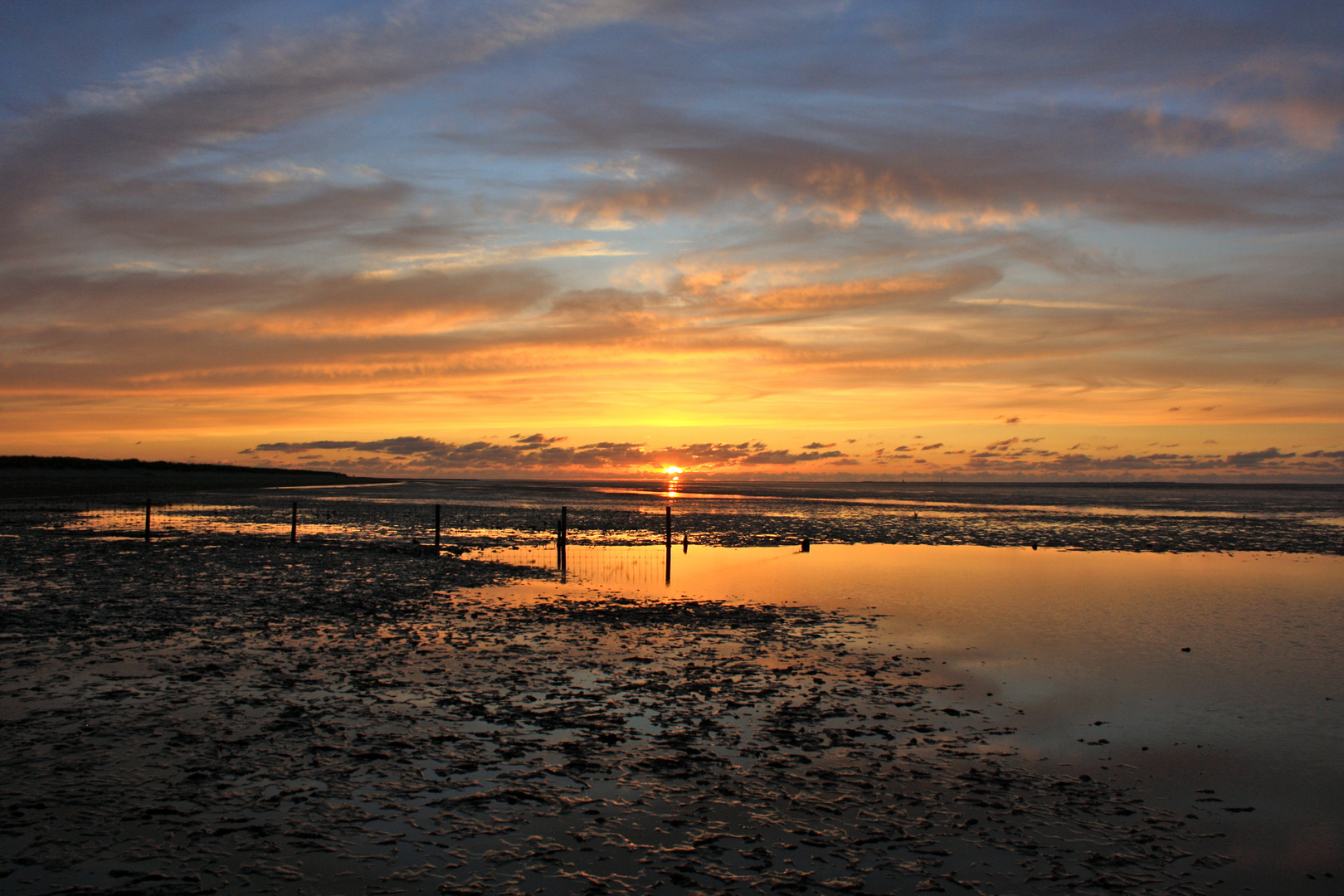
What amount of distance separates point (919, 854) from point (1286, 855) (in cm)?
312

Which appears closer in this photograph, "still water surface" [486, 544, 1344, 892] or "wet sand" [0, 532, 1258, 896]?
"wet sand" [0, 532, 1258, 896]

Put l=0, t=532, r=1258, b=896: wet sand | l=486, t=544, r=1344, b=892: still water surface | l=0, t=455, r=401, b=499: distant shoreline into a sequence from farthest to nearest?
l=0, t=455, r=401, b=499: distant shoreline → l=486, t=544, r=1344, b=892: still water surface → l=0, t=532, r=1258, b=896: wet sand

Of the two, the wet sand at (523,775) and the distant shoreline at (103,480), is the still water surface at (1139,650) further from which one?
the distant shoreline at (103,480)

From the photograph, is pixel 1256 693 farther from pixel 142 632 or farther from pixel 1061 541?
pixel 1061 541

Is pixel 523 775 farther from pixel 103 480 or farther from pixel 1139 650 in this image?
pixel 103 480

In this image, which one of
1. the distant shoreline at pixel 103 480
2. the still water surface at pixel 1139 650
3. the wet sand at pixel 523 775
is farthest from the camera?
the distant shoreline at pixel 103 480

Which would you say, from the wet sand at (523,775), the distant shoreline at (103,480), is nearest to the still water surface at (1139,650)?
the wet sand at (523,775)

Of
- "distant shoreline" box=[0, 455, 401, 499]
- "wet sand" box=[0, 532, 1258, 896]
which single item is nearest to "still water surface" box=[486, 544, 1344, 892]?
"wet sand" box=[0, 532, 1258, 896]

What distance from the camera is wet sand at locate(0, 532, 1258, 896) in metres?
6.48

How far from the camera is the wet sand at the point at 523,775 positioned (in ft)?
21.3

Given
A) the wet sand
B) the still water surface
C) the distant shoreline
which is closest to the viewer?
the wet sand

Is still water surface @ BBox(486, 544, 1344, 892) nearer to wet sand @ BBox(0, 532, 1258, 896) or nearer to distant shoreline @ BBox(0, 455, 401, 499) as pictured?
wet sand @ BBox(0, 532, 1258, 896)

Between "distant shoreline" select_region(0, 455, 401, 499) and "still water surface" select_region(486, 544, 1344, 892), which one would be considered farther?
"distant shoreline" select_region(0, 455, 401, 499)

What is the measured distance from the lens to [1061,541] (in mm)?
38125
